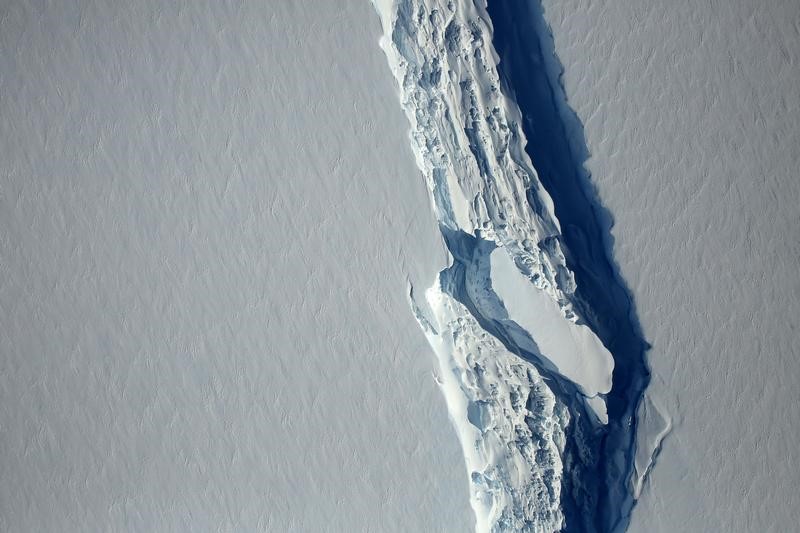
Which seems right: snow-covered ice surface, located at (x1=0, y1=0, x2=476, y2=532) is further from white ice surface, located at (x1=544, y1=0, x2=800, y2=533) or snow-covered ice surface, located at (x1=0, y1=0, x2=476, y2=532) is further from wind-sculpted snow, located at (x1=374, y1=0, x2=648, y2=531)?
white ice surface, located at (x1=544, y1=0, x2=800, y2=533)

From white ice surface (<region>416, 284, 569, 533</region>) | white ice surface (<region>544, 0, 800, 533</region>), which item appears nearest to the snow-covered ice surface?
white ice surface (<region>416, 284, 569, 533</region>)

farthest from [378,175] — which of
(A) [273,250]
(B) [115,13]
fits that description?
(B) [115,13]

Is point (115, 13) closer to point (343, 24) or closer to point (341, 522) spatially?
point (343, 24)

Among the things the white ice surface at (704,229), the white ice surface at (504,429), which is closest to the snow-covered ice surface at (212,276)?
the white ice surface at (504,429)

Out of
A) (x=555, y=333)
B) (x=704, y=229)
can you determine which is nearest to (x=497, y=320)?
(x=555, y=333)

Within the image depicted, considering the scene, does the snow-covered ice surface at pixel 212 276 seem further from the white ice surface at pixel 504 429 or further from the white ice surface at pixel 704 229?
the white ice surface at pixel 704 229

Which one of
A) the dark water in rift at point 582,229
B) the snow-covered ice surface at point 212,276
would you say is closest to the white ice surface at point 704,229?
the dark water in rift at point 582,229
